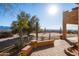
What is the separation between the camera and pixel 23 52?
267cm

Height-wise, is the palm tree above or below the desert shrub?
above

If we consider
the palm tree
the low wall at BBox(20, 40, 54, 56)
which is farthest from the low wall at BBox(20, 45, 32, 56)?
the palm tree

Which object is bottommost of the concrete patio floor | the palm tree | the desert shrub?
the concrete patio floor

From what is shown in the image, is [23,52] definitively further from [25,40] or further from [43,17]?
[43,17]

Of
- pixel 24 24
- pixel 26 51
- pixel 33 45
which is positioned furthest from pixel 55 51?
pixel 24 24

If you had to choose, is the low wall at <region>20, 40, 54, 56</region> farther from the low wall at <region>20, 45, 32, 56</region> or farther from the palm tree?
the palm tree

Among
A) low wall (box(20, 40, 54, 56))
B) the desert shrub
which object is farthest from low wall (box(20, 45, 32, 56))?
the desert shrub

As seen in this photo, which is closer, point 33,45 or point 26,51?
point 26,51

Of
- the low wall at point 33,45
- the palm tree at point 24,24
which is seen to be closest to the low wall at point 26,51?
the low wall at point 33,45

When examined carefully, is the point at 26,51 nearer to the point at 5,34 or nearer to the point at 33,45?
the point at 33,45

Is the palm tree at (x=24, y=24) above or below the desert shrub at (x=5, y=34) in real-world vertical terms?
above

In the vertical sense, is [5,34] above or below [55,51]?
above

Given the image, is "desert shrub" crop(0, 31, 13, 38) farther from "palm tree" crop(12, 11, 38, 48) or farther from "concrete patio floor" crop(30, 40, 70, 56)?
"concrete patio floor" crop(30, 40, 70, 56)

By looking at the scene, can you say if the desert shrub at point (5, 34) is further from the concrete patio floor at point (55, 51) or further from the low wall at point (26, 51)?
the concrete patio floor at point (55, 51)
